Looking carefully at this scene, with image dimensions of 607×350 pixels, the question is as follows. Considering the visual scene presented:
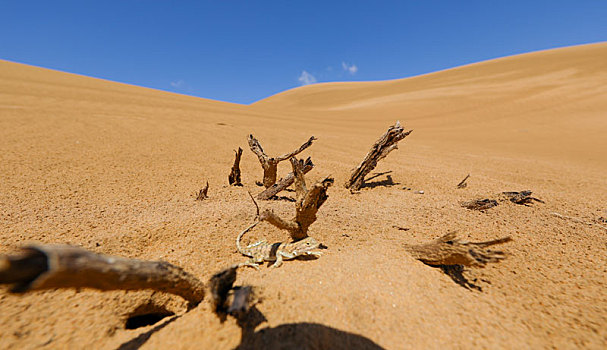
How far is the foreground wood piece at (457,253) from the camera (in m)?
1.47

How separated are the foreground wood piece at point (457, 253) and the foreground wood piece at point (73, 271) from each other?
1.65 meters

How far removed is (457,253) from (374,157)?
2.51 m

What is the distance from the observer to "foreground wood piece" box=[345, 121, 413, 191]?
3.93 m

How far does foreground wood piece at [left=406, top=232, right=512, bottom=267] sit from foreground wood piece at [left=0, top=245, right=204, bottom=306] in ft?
5.41

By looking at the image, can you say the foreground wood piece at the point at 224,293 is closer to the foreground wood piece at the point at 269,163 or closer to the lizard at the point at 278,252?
the lizard at the point at 278,252

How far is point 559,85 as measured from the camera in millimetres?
19062

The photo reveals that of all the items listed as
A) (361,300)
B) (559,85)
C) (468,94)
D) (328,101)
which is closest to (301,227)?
(361,300)

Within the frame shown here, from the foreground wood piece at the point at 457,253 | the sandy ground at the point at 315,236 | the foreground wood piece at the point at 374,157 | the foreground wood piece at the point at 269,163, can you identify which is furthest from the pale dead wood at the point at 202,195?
the foreground wood piece at the point at 457,253

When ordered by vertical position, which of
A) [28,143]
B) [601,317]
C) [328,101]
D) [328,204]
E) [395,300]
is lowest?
[601,317]

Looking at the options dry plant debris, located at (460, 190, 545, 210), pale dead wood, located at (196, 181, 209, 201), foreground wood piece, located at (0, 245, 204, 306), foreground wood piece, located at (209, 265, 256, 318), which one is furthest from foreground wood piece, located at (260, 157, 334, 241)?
dry plant debris, located at (460, 190, 545, 210)

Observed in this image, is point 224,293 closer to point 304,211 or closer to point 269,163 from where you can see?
point 304,211

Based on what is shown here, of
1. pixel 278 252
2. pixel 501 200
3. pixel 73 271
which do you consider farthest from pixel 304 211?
pixel 501 200

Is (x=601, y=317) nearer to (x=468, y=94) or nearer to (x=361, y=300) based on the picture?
(x=361, y=300)

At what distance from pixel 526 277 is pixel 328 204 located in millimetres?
1952
